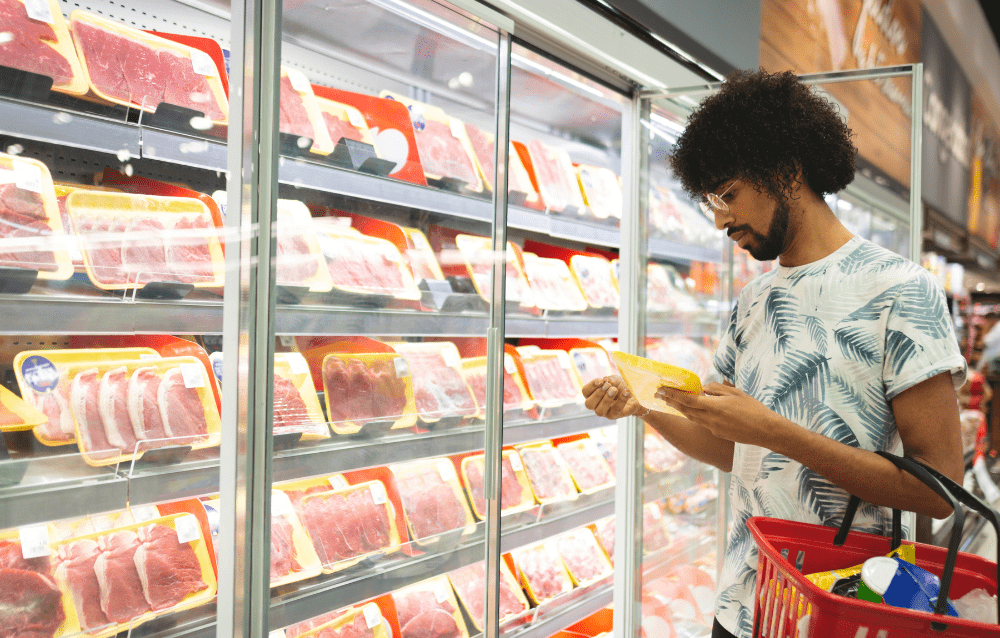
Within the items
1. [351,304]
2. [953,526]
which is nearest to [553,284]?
[351,304]

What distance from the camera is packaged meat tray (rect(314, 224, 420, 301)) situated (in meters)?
1.86

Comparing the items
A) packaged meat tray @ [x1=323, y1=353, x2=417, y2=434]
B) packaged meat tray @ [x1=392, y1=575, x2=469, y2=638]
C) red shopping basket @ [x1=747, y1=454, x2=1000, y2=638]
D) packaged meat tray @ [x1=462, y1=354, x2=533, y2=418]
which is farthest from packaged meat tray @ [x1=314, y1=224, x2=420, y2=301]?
red shopping basket @ [x1=747, y1=454, x2=1000, y2=638]

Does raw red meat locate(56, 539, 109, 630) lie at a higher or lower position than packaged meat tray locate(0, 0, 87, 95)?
lower

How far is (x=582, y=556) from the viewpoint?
317cm

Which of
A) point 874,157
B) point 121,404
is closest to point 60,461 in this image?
point 121,404

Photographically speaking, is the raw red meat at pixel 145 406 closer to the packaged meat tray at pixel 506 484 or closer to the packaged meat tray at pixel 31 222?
the packaged meat tray at pixel 31 222

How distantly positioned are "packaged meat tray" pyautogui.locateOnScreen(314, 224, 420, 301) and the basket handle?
1260 mm

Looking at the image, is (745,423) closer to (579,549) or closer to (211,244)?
(211,244)

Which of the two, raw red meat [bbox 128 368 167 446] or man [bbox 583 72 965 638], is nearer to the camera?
man [bbox 583 72 965 638]

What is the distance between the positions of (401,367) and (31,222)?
1024 mm

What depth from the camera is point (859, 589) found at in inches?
32.8

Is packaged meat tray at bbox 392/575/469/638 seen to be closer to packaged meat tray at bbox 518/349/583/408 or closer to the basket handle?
packaged meat tray at bbox 518/349/583/408

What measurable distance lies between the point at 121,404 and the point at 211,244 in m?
0.46

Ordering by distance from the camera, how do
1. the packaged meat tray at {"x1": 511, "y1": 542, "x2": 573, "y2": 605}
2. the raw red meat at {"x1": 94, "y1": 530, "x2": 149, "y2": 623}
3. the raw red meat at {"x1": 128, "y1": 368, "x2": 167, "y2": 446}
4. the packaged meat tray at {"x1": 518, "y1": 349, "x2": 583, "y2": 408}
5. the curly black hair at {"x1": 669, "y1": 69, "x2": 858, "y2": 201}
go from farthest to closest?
1. the packaged meat tray at {"x1": 518, "y1": 349, "x2": 583, "y2": 408}
2. the packaged meat tray at {"x1": 511, "y1": 542, "x2": 573, "y2": 605}
3. the raw red meat at {"x1": 128, "y1": 368, "x2": 167, "y2": 446}
4. the raw red meat at {"x1": 94, "y1": 530, "x2": 149, "y2": 623}
5. the curly black hair at {"x1": 669, "y1": 69, "x2": 858, "y2": 201}
